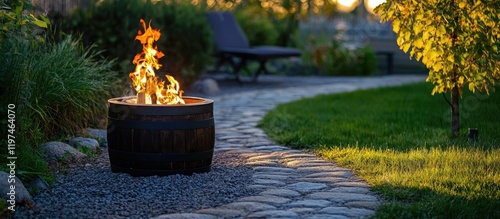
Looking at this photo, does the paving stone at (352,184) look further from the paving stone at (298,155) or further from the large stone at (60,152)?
the large stone at (60,152)

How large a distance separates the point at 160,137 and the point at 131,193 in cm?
52

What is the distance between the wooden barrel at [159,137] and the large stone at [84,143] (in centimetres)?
102

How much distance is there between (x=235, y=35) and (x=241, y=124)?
543 cm

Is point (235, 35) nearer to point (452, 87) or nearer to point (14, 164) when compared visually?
point (452, 87)

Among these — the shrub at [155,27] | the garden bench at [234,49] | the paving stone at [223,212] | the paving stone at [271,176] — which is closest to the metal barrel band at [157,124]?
the paving stone at [271,176]

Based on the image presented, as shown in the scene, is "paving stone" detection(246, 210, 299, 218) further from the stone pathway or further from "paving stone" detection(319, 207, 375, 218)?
"paving stone" detection(319, 207, 375, 218)

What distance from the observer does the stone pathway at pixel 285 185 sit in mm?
4262

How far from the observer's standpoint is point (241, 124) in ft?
26.9

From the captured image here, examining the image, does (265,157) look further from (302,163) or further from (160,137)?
(160,137)

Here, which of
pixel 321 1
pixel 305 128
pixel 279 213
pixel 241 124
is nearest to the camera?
pixel 279 213

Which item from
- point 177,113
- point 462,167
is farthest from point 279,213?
point 462,167

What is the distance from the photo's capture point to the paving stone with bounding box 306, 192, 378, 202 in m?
4.57

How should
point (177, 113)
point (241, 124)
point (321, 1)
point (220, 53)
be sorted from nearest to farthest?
point (177, 113)
point (241, 124)
point (220, 53)
point (321, 1)

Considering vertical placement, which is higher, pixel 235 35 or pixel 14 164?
pixel 235 35
